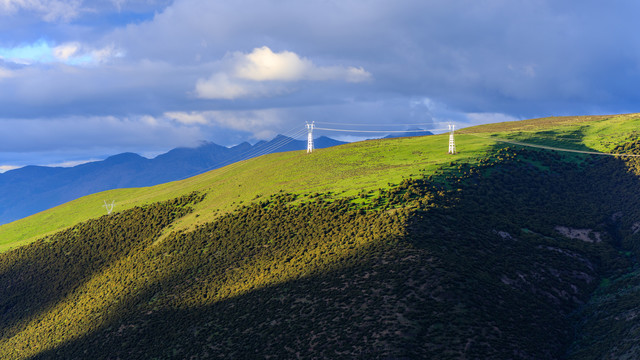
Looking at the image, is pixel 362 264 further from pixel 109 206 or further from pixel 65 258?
pixel 109 206

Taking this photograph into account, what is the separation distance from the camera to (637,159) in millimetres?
127625

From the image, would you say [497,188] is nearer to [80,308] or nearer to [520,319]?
[520,319]

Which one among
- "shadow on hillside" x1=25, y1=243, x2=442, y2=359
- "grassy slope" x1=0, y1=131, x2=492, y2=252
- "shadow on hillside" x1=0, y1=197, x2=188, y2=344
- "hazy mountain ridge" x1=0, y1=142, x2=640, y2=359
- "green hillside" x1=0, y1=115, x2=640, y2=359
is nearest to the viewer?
"shadow on hillside" x1=25, y1=243, x2=442, y2=359

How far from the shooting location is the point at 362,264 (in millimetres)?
73625

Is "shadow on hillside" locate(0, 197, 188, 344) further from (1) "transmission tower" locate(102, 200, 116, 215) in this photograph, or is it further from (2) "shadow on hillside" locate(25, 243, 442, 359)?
(2) "shadow on hillside" locate(25, 243, 442, 359)

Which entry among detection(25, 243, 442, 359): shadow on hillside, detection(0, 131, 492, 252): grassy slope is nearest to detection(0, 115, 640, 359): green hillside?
detection(25, 243, 442, 359): shadow on hillside

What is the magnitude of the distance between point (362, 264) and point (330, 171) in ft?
209

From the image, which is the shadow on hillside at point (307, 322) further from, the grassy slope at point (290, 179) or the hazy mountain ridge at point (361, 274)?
the grassy slope at point (290, 179)

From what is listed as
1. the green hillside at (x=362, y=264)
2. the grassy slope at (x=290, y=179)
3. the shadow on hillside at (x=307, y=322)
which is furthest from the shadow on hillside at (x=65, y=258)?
the shadow on hillside at (x=307, y=322)

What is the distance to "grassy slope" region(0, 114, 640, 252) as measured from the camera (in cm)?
12306

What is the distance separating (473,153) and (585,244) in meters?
49.7

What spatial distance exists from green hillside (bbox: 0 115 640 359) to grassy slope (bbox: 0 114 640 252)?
1099 mm

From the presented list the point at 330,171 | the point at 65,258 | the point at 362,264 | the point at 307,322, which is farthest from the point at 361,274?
the point at 65,258

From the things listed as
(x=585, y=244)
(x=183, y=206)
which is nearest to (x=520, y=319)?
(x=585, y=244)
